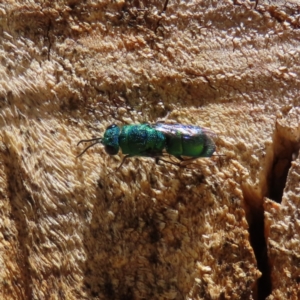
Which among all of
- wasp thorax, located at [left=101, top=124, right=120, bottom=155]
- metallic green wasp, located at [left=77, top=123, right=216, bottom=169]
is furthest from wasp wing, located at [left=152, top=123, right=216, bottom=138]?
wasp thorax, located at [left=101, top=124, right=120, bottom=155]

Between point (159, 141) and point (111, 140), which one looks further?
point (159, 141)

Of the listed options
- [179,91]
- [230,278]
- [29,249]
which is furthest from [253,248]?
[29,249]

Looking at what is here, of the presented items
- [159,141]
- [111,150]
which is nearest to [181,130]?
[159,141]

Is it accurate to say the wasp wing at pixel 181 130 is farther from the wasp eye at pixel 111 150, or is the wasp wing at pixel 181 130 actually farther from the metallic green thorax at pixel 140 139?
the wasp eye at pixel 111 150

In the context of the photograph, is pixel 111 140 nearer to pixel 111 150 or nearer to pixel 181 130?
pixel 111 150

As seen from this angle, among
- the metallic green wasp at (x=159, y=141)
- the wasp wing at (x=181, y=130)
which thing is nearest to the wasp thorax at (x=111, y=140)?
the metallic green wasp at (x=159, y=141)

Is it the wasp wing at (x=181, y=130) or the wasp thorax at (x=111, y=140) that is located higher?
the wasp wing at (x=181, y=130)

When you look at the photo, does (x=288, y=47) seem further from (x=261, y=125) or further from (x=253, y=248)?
(x=253, y=248)
